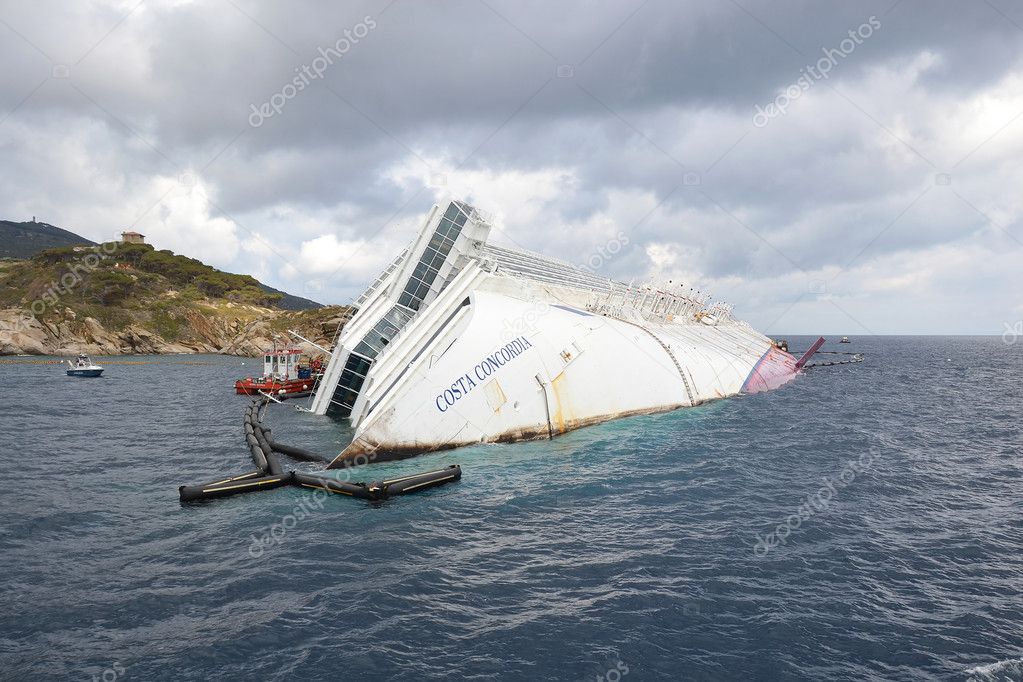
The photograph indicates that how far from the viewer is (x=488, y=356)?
30359 mm

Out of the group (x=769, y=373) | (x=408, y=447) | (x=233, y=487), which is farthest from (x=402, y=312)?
(x=769, y=373)

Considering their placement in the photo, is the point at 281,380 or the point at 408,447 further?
the point at 281,380

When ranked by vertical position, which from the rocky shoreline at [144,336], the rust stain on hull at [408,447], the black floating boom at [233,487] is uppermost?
the rocky shoreline at [144,336]

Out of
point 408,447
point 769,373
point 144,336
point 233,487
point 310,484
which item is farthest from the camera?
point 144,336

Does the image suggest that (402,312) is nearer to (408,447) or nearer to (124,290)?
(408,447)

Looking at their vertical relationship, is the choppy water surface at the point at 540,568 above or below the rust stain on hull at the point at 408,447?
below

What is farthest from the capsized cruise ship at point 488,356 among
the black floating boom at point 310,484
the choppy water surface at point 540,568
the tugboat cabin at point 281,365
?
the tugboat cabin at point 281,365

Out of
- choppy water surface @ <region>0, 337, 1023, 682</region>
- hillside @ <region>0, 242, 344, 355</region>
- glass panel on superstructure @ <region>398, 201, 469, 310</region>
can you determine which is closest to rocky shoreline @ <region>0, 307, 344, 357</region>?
hillside @ <region>0, 242, 344, 355</region>

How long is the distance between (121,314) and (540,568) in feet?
498

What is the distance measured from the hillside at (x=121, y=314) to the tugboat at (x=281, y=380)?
136 feet

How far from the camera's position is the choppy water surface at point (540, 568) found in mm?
12492

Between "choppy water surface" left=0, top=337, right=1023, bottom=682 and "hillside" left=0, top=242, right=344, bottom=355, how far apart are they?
9247cm

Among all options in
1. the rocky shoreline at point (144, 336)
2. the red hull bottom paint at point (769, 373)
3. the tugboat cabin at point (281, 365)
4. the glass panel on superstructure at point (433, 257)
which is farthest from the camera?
the rocky shoreline at point (144, 336)

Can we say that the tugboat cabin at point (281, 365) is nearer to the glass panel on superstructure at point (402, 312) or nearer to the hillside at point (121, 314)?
the glass panel on superstructure at point (402, 312)
